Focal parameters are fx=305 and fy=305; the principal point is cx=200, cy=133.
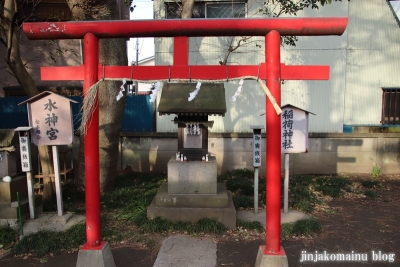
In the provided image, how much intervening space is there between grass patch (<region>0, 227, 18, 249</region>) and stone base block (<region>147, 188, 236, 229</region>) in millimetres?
2382

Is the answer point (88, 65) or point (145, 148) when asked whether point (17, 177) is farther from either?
point (145, 148)

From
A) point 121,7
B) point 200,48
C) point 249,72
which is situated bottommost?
point 249,72

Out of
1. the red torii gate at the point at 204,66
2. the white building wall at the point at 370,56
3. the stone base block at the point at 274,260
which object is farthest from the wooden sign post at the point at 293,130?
the white building wall at the point at 370,56

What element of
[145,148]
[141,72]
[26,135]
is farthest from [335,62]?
[26,135]

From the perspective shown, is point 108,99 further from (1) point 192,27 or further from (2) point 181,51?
(1) point 192,27

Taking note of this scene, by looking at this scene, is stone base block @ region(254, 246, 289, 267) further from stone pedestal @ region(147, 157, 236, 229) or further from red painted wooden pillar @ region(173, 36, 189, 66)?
red painted wooden pillar @ region(173, 36, 189, 66)

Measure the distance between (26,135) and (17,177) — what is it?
89cm

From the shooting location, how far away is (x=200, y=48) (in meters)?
10.3

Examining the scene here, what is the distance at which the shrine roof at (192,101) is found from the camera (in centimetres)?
591

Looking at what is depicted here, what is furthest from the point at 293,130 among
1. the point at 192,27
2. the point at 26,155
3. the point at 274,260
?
the point at 26,155

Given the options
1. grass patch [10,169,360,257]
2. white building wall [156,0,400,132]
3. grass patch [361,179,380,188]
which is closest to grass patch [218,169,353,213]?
grass patch [10,169,360,257]

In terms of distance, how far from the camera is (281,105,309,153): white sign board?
643 centimetres

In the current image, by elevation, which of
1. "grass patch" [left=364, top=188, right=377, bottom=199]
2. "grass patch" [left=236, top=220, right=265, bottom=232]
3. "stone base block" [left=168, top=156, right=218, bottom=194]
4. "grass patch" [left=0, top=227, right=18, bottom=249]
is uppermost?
"stone base block" [left=168, top=156, right=218, bottom=194]

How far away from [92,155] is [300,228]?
407cm
